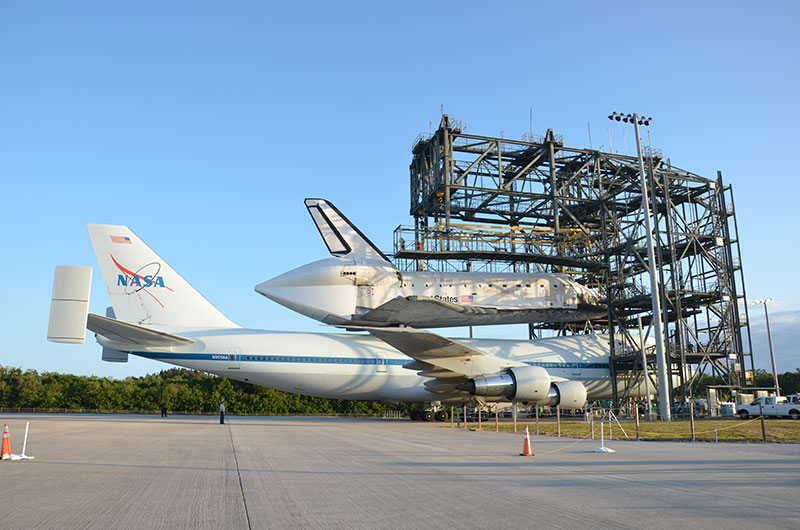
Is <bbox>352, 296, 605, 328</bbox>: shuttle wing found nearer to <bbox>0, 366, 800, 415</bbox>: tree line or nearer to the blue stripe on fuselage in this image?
the blue stripe on fuselage

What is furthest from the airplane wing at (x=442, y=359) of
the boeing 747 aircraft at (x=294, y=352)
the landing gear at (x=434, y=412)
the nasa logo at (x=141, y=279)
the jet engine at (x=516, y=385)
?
the nasa logo at (x=141, y=279)

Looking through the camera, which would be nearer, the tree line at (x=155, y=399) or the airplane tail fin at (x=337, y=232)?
the airplane tail fin at (x=337, y=232)

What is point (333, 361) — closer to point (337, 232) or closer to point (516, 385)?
point (337, 232)

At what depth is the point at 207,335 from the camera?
25.6m

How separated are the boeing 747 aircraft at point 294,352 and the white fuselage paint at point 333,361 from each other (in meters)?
0.05

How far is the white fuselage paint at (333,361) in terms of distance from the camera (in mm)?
25438

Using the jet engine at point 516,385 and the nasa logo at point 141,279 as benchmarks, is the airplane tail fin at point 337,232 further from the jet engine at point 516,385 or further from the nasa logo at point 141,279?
the jet engine at point 516,385

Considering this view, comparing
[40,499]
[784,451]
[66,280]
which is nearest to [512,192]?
[784,451]

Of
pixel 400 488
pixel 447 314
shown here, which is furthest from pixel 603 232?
pixel 400 488

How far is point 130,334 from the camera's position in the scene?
23.5 metres

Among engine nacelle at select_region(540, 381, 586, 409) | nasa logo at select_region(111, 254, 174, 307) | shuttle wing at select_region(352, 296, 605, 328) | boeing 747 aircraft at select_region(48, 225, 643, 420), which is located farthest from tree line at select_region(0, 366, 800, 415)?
nasa logo at select_region(111, 254, 174, 307)

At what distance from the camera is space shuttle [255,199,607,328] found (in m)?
29.0

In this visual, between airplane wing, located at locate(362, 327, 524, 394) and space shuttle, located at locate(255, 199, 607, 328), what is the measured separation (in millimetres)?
3473

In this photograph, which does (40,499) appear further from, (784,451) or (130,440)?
(784,451)
